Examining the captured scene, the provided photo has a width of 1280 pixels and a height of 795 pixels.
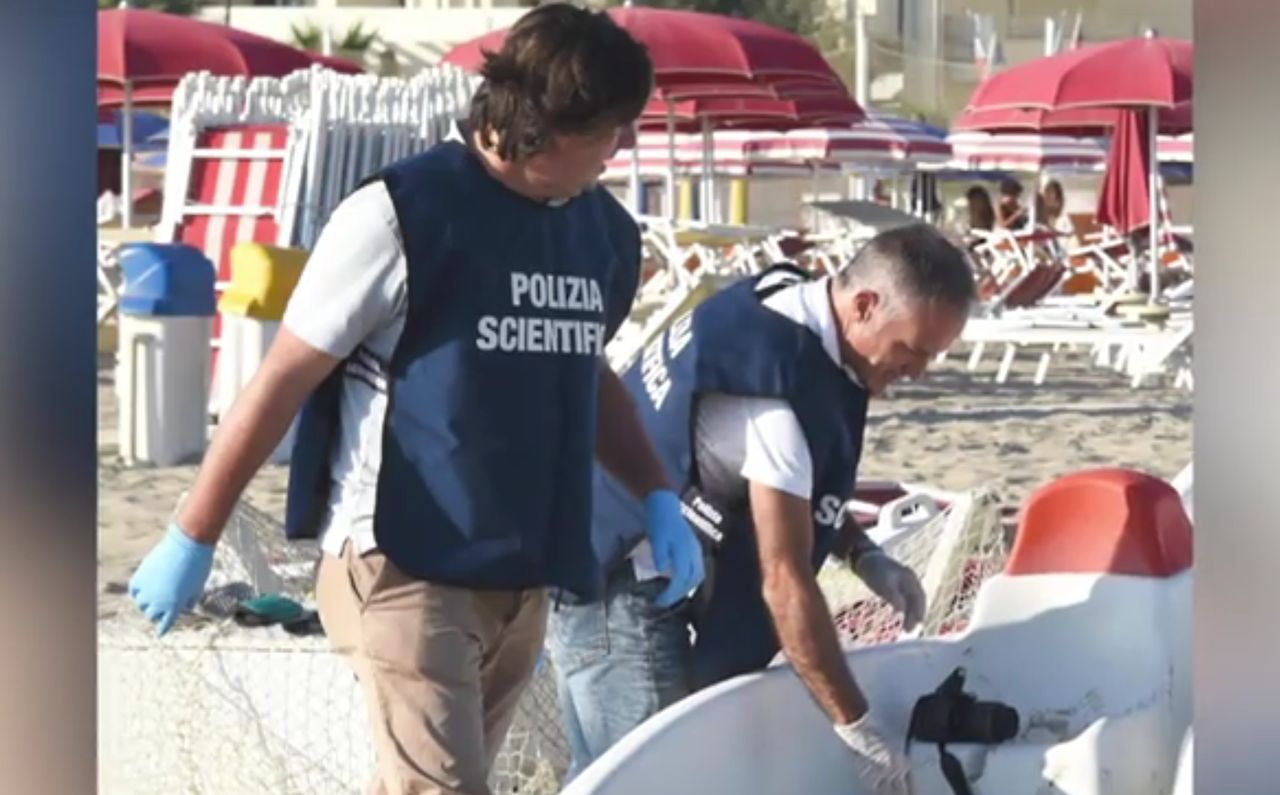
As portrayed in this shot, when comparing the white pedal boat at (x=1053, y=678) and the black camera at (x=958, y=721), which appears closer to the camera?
the white pedal boat at (x=1053, y=678)

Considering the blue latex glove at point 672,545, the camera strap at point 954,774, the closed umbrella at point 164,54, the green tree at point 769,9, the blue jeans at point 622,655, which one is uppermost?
the green tree at point 769,9

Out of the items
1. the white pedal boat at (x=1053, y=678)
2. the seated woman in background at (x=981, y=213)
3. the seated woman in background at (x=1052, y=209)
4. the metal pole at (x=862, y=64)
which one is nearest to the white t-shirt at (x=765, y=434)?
the white pedal boat at (x=1053, y=678)

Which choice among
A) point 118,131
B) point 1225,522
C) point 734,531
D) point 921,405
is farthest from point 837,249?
point 1225,522

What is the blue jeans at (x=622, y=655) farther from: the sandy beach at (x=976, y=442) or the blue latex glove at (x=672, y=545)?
the sandy beach at (x=976, y=442)

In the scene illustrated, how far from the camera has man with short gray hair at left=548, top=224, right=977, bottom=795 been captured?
8.70ft

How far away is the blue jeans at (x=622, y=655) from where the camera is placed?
109 inches

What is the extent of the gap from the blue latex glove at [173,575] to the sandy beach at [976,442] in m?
3.02

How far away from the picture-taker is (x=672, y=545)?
2.64 metres

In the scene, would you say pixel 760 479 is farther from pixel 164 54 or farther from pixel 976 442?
pixel 164 54

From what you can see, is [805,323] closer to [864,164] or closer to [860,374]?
[860,374]

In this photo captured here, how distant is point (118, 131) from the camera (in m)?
19.6

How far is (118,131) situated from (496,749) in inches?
703

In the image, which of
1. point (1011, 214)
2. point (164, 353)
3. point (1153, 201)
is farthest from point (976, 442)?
point (1011, 214)

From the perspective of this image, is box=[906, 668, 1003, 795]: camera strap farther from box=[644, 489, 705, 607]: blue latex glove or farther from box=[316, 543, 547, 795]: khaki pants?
box=[316, 543, 547, 795]: khaki pants
